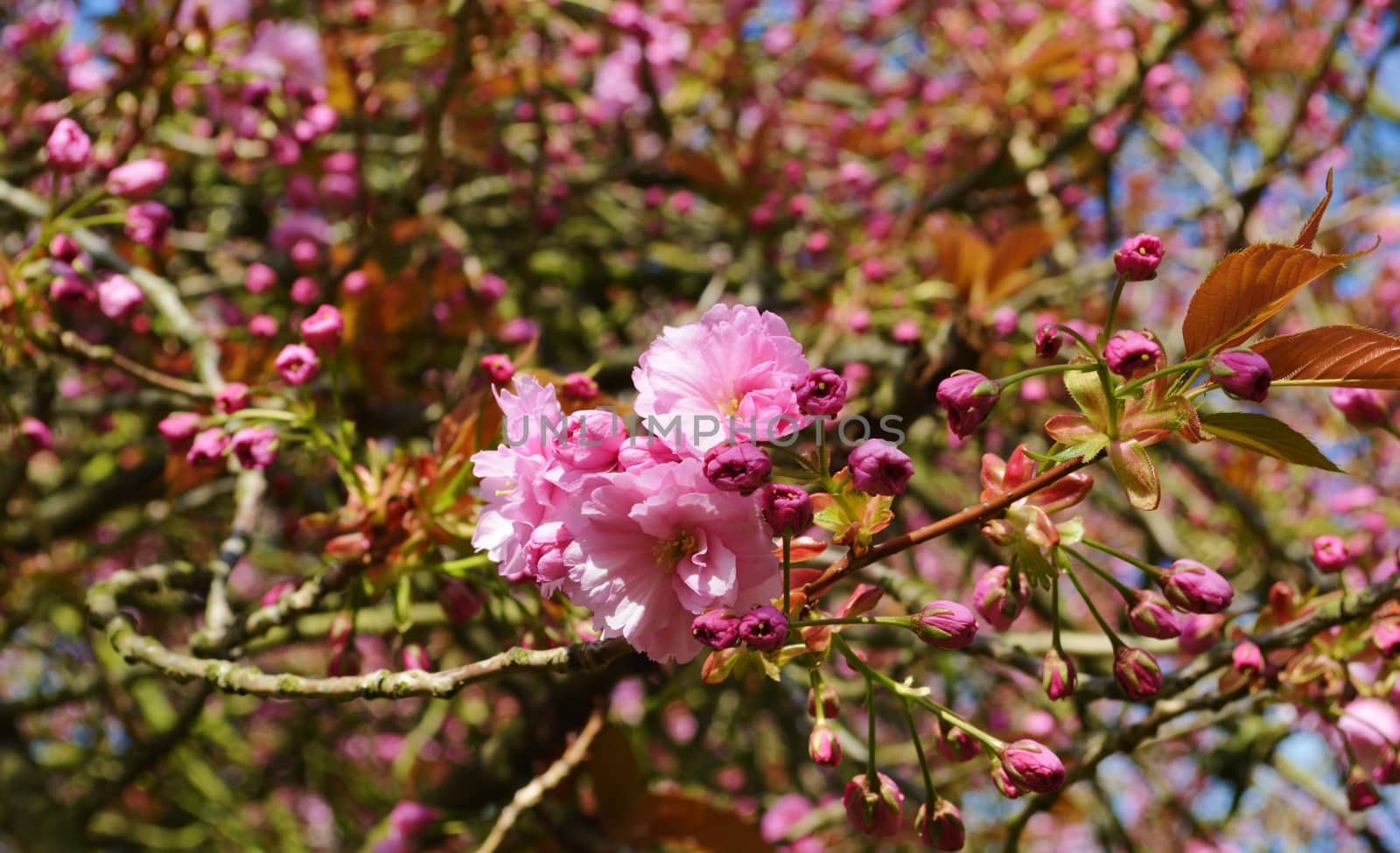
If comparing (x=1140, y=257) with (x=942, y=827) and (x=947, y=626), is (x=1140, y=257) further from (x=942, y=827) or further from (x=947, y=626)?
(x=942, y=827)

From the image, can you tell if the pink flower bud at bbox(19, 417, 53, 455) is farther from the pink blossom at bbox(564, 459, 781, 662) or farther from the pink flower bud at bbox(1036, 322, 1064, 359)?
the pink flower bud at bbox(1036, 322, 1064, 359)

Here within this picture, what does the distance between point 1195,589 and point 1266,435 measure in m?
0.15

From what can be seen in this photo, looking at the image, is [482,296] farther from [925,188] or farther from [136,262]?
[925,188]

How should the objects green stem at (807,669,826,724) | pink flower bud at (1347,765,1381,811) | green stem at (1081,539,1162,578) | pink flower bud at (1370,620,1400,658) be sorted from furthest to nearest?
pink flower bud at (1347,765,1381,811) < pink flower bud at (1370,620,1400,658) < green stem at (807,669,826,724) < green stem at (1081,539,1162,578)

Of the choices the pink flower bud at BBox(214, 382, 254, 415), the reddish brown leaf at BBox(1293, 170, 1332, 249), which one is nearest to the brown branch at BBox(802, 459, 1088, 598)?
the reddish brown leaf at BBox(1293, 170, 1332, 249)

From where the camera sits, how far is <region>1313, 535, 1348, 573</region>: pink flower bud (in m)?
1.21

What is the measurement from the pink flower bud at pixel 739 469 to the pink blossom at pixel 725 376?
0.07 meters

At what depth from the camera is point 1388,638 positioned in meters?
1.11

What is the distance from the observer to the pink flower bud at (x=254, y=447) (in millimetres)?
1370

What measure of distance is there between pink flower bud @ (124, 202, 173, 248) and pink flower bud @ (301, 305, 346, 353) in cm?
48

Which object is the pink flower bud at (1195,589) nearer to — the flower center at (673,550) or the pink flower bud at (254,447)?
the flower center at (673,550)

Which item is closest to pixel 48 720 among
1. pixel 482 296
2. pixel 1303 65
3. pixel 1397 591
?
pixel 482 296

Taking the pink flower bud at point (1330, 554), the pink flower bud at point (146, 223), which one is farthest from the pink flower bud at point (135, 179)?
the pink flower bud at point (1330, 554)

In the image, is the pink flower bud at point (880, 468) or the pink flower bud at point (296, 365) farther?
the pink flower bud at point (296, 365)
